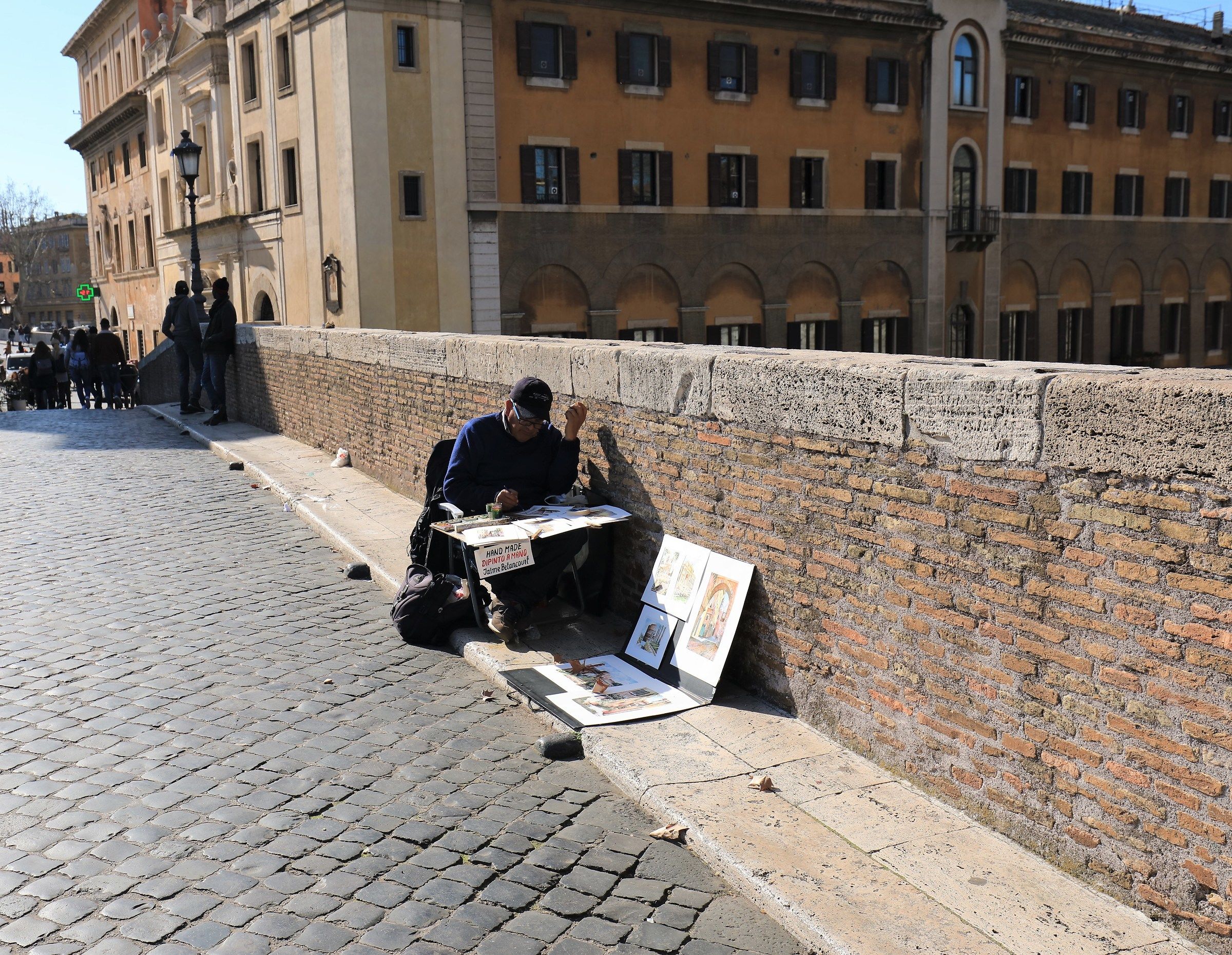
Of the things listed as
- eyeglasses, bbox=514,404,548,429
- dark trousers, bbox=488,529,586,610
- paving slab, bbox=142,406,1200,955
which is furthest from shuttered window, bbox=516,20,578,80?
paving slab, bbox=142,406,1200,955

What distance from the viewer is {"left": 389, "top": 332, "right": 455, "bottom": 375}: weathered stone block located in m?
10.2

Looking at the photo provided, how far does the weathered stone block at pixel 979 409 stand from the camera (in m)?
4.23

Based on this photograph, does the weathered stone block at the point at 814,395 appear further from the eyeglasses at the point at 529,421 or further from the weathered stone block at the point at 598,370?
the eyeglasses at the point at 529,421

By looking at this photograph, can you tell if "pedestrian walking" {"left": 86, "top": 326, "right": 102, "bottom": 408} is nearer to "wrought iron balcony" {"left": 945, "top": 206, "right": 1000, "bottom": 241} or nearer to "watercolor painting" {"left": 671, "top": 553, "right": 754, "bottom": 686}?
"watercolor painting" {"left": 671, "top": 553, "right": 754, "bottom": 686}

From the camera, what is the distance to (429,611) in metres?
7.21

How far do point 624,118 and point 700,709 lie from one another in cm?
2635

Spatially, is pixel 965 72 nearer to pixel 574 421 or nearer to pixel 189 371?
pixel 189 371

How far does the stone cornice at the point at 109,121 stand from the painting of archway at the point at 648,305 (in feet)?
81.2

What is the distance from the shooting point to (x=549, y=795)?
505cm

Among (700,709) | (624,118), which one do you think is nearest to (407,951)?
(700,709)

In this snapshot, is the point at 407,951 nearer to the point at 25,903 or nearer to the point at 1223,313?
the point at 25,903

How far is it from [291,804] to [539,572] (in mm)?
2450

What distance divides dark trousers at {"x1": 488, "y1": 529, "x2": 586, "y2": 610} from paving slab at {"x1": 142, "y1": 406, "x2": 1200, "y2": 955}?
74 centimetres

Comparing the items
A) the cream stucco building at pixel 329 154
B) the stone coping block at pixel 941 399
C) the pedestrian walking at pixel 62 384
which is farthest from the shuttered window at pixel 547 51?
the stone coping block at pixel 941 399
